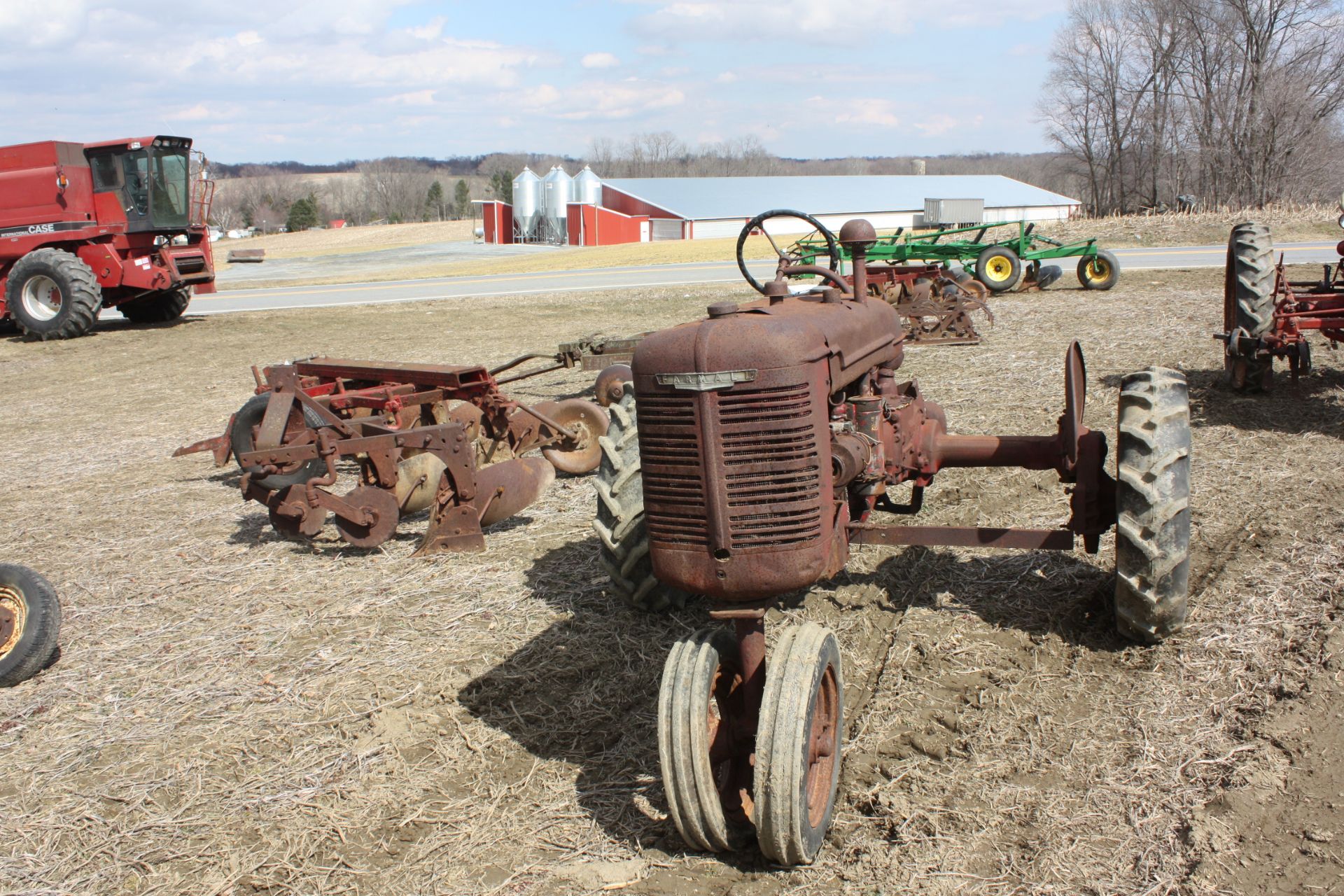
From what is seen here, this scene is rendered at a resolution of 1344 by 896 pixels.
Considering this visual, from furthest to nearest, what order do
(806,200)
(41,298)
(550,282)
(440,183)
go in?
(440,183) < (806,200) < (550,282) < (41,298)

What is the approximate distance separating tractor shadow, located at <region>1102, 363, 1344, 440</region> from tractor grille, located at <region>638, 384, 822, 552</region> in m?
5.00

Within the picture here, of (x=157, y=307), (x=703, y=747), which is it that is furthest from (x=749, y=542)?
(x=157, y=307)

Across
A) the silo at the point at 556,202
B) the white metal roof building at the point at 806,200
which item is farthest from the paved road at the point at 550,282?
the silo at the point at 556,202

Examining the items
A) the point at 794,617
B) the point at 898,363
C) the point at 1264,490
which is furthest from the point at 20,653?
the point at 1264,490

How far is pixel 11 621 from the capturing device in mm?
4504

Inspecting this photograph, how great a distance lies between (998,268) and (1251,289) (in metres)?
9.16

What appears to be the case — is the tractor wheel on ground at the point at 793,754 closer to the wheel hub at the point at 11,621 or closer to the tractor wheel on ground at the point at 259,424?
the wheel hub at the point at 11,621

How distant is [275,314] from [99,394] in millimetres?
8065

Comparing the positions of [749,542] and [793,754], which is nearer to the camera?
[793,754]

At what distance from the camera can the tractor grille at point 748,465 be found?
2.95 metres

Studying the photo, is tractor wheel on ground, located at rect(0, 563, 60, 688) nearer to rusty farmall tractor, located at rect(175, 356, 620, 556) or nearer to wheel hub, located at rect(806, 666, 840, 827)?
rusty farmall tractor, located at rect(175, 356, 620, 556)

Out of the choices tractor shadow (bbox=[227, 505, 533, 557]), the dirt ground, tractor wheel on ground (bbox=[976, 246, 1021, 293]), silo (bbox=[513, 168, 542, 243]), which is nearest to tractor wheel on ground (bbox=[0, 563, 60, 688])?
the dirt ground

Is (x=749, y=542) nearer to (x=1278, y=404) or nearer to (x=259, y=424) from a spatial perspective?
(x=259, y=424)

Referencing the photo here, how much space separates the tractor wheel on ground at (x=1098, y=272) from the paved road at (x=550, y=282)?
1966mm
